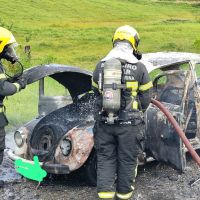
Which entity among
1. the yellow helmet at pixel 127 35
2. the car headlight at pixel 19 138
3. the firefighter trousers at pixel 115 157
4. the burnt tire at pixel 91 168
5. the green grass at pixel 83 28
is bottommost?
the green grass at pixel 83 28

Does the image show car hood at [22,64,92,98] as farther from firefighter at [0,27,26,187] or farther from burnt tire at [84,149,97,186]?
burnt tire at [84,149,97,186]

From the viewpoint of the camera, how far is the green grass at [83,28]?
29.5 metres

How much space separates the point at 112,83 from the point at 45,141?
5.80ft

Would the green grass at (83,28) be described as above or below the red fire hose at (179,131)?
below

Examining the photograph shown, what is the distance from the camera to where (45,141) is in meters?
6.60

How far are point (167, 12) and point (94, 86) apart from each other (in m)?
67.8

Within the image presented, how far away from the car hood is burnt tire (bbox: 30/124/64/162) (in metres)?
0.66

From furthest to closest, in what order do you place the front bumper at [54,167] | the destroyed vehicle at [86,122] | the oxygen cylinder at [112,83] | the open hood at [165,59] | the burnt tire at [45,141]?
the open hood at [165,59], the burnt tire at [45,141], the destroyed vehicle at [86,122], the front bumper at [54,167], the oxygen cylinder at [112,83]

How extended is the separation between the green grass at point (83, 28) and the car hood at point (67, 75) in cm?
265

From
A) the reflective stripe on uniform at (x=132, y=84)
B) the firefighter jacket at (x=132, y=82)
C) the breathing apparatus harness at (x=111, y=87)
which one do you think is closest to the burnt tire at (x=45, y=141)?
the firefighter jacket at (x=132, y=82)

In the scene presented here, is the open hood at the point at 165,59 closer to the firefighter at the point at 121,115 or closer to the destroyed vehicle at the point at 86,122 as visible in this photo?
the destroyed vehicle at the point at 86,122

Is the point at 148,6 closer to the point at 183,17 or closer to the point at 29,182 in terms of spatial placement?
the point at 183,17

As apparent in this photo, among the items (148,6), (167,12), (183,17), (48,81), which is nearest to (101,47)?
(48,81)

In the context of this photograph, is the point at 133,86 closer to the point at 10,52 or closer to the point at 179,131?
the point at 179,131
